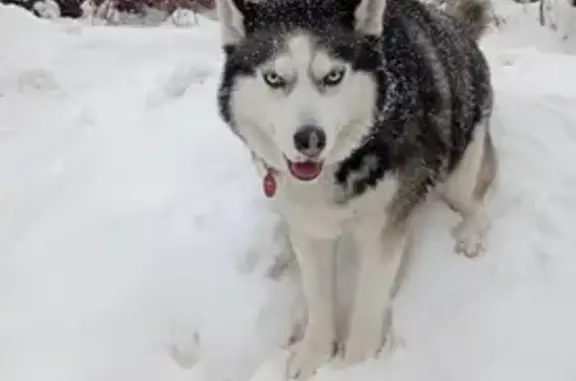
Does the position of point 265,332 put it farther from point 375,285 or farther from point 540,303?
point 540,303

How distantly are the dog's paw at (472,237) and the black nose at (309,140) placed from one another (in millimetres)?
955

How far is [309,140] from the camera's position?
1993 millimetres

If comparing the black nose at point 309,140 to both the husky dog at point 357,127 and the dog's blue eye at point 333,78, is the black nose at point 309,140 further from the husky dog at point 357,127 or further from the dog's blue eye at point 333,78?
the dog's blue eye at point 333,78

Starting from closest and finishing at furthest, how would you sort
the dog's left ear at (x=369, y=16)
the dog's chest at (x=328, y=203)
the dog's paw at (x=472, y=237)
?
the dog's left ear at (x=369, y=16), the dog's chest at (x=328, y=203), the dog's paw at (x=472, y=237)

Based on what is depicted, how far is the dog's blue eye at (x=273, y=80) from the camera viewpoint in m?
2.02

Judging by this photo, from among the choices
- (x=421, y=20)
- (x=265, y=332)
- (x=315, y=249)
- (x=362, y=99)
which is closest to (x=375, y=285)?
(x=315, y=249)

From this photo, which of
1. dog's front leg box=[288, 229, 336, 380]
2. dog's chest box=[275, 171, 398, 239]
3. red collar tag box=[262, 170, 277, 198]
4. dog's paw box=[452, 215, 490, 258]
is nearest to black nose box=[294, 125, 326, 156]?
dog's chest box=[275, 171, 398, 239]

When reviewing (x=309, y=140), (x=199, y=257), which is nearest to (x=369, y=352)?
(x=199, y=257)

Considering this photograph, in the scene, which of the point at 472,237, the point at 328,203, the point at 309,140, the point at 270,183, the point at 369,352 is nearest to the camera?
the point at 309,140

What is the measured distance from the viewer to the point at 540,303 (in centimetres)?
264

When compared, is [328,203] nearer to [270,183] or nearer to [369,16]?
[270,183]

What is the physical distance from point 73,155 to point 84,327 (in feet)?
3.12

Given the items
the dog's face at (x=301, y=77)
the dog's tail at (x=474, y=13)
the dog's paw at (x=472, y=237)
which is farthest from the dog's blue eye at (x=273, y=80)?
the dog's tail at (x=474, y=13)

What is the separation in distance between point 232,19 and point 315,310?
0.86 meters
